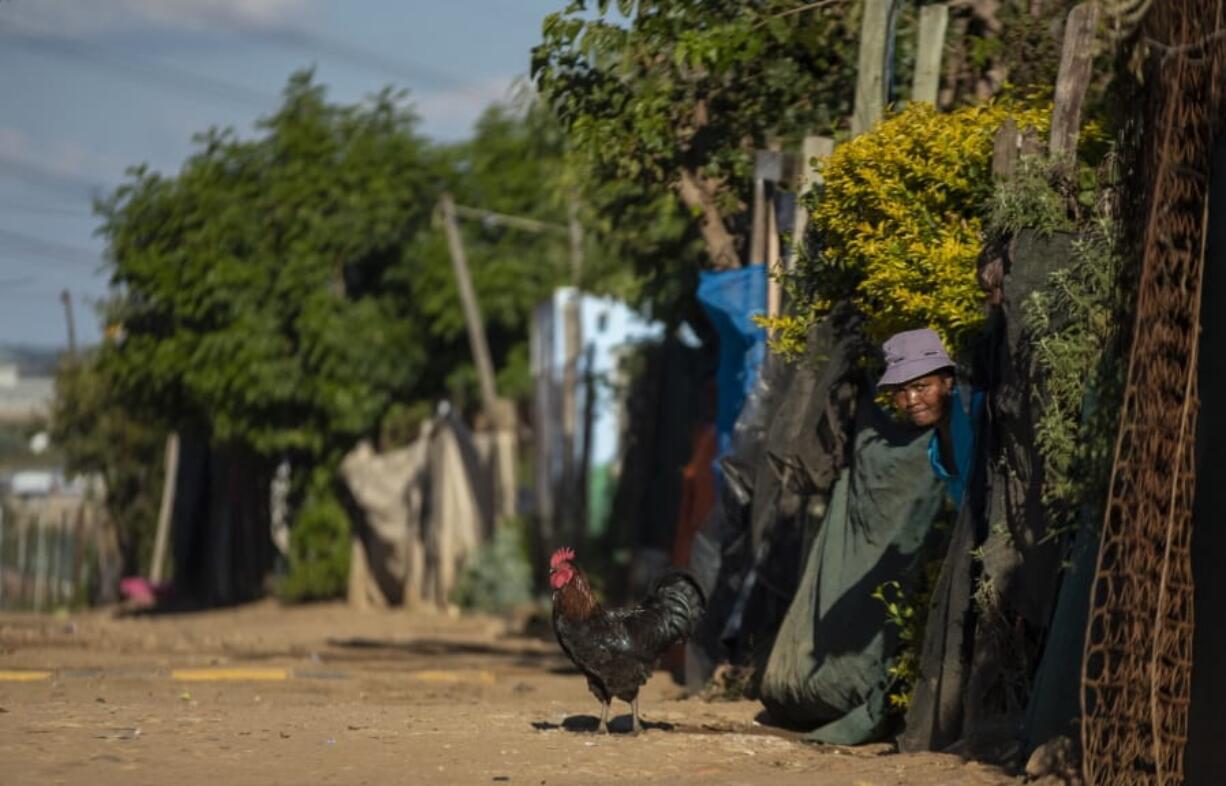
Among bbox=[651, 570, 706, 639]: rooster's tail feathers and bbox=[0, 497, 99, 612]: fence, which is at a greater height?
bbox=[651, 570, 706, 639]: rooster's tail feathers

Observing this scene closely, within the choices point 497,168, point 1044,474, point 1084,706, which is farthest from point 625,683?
point 497,168

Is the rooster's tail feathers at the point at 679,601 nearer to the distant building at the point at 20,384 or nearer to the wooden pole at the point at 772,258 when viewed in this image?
the wooden pole at the point at 772,258

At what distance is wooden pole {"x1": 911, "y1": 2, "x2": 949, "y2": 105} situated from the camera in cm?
1083

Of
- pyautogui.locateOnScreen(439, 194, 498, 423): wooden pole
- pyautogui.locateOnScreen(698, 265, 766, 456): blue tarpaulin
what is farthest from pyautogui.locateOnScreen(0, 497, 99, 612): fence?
pyautogui.locateOnScreen(698, 265, 766, 456): blue tarpaulin

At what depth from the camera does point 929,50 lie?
10.9 meters

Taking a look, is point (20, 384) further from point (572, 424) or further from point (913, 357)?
point (913, 357)

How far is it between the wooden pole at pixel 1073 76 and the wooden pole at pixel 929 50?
2.15 m

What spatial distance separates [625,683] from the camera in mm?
9547

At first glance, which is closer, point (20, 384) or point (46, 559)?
point (46, 559)

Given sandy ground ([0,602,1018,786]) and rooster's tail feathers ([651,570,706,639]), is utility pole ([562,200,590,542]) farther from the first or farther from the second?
rooster's tail feathers ([651,570,706,639])

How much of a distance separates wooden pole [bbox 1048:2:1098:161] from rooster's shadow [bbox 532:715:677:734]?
342cm

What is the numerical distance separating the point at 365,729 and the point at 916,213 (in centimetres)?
357

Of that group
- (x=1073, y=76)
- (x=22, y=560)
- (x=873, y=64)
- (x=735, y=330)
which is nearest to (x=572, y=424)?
(x=735, y=330)

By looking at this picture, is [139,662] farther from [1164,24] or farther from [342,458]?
[342,458]
